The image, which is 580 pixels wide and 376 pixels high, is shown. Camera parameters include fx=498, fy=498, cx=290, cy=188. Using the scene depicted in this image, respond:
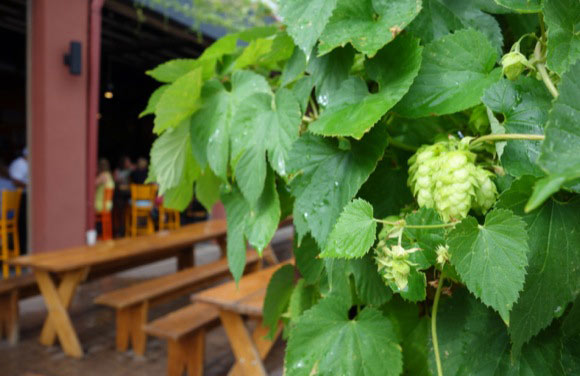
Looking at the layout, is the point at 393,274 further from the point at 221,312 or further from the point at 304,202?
the point at 221,312

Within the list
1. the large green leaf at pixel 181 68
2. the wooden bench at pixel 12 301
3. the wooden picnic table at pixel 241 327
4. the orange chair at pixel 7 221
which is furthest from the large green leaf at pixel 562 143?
the orange chair at pixel 7 221

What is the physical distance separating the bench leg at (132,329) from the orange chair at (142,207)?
13.2 feet

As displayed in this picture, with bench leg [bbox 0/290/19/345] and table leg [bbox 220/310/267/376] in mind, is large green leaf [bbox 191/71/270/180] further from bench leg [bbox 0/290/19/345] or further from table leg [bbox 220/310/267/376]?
bench leg [bbox 0/290/19/345]

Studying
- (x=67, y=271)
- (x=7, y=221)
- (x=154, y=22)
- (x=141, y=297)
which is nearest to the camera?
(x=141, y=297)

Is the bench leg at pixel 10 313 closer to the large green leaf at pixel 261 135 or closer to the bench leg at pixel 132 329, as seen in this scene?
the bench leg at pixel 132 329

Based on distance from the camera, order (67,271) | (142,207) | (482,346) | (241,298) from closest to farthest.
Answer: (482,346) < (241,298) < (67,271) < (142,207)

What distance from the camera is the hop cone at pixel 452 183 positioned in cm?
41

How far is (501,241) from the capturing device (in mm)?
382

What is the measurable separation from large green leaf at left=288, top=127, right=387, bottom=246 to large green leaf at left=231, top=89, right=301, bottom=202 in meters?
0.03

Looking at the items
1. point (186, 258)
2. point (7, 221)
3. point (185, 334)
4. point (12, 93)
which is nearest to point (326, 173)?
point (185, 334)

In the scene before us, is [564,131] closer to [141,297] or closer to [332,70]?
[332,70]

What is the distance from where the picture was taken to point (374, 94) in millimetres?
521

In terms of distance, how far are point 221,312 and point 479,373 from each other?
241 cm

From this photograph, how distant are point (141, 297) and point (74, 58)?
3076 millimetres
